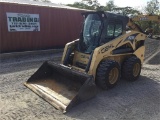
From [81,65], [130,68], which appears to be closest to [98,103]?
[81,65]

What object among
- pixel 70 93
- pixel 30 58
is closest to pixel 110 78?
pixel 70 93

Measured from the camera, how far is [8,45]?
36.1ft

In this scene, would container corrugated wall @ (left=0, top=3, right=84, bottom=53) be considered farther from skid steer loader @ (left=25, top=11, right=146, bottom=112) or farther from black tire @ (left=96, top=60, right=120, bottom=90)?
black tire @ (left=96, top=60, right=120, bottom=90)

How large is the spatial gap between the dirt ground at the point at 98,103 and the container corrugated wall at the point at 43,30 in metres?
4.07

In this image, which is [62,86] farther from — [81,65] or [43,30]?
[43,30]

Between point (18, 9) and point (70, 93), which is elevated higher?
point (18, 9)

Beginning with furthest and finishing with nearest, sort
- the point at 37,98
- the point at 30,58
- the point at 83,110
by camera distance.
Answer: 1. the point at 30,58
2. the point at 37,98
3. the point at 83,110

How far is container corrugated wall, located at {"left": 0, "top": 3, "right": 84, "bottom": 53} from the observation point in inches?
428

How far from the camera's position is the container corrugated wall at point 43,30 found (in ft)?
35.7

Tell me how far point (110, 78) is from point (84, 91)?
1.38 m

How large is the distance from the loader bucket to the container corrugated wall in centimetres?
518

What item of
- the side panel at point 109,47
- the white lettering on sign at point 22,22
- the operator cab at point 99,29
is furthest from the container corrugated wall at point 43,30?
the side panel at point 109,47

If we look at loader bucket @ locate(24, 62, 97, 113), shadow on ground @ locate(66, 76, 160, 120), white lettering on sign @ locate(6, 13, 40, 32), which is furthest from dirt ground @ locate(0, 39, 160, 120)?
white lettering on sign @ locate(6, 13, 40, 32)

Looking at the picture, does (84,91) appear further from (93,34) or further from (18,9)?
(18,9)
